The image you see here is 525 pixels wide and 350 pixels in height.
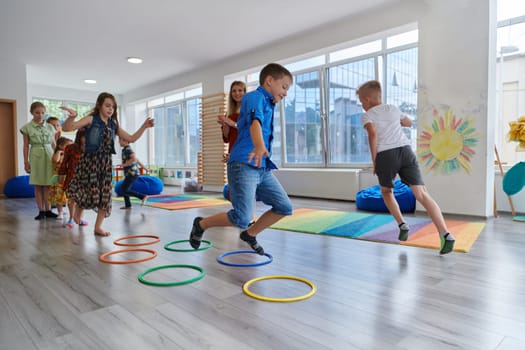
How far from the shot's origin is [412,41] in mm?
5332

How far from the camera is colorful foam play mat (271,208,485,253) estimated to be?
290 cm

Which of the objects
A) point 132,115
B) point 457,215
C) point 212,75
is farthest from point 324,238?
point 132,115

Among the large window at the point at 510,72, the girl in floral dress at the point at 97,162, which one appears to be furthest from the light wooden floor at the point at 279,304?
the large window at the point at 510,72

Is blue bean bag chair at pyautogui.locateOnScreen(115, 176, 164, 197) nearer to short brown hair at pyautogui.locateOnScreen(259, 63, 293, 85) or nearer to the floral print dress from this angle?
the floral print dress

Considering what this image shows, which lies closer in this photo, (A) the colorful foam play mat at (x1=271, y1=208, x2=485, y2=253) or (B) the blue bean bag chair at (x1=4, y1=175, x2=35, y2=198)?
(A) the colorful foam play mat at (x1=271, y1=208, x2=485, y2=253)

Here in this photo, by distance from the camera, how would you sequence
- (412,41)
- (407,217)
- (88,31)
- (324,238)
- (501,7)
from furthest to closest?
(88,31) → (412,41) → (501,7) → (407,217) → (324,238)

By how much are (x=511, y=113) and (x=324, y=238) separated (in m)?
3.35

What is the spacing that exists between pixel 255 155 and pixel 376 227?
2.02 metres

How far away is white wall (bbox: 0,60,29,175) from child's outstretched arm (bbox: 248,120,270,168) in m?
7.26

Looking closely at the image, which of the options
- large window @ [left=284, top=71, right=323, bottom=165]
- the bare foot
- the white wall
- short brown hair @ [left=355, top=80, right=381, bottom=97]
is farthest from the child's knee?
the white wall

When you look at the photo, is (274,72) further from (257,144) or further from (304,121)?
(304,121)

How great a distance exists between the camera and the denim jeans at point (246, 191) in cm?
201

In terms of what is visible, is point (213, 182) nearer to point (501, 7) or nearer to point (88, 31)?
point (88, 31)

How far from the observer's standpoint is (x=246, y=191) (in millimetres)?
2008
